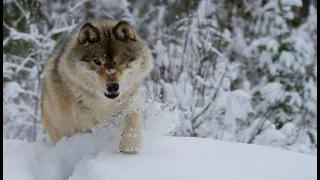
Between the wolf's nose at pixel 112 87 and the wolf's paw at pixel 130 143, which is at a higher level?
the wolf's nose at pixel 112 87

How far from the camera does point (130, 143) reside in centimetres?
317

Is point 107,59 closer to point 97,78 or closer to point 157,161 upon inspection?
point 97,78

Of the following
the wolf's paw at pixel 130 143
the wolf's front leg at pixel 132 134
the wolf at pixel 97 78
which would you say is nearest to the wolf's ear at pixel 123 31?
the wolf at pixel 97 78

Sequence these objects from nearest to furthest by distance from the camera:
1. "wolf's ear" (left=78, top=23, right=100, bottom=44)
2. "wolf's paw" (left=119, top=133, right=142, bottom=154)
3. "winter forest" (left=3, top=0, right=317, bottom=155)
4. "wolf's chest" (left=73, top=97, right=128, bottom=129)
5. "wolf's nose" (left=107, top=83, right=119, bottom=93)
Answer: "wolf's paw" (left=119, top=133, right=142, bottom=154), "wolf's nose" (left=107, top=83, right=119, bottom=93), "wolf's ear" (left=78, top=23, right=100, bottom=44), "wolf's chest" (left=73, top=97, right=128, bottom=129), "winter forest" (left=3, top=0, right=317, bottom=155)

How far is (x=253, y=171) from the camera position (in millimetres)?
2850

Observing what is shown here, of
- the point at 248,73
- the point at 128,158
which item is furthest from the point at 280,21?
the point at 128,158

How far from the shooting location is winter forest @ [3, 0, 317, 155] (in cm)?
568

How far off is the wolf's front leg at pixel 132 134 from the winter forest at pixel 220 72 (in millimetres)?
1727

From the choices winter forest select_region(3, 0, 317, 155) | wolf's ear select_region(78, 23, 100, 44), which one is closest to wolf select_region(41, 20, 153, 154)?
wolf's ear select_region(78, 23, 100, 44)

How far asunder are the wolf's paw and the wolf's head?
33cm

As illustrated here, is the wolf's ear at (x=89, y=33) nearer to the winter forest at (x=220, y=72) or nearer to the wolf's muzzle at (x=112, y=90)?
the wolf's muzzle at (x=112, y=90)

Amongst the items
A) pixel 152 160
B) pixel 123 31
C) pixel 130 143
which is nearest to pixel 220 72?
pixel 123 31

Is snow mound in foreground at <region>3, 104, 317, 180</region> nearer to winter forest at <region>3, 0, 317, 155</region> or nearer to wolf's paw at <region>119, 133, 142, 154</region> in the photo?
wolf's paw at <region>119, 133, 142, 154</region>

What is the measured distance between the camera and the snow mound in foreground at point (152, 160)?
2.70 metres
